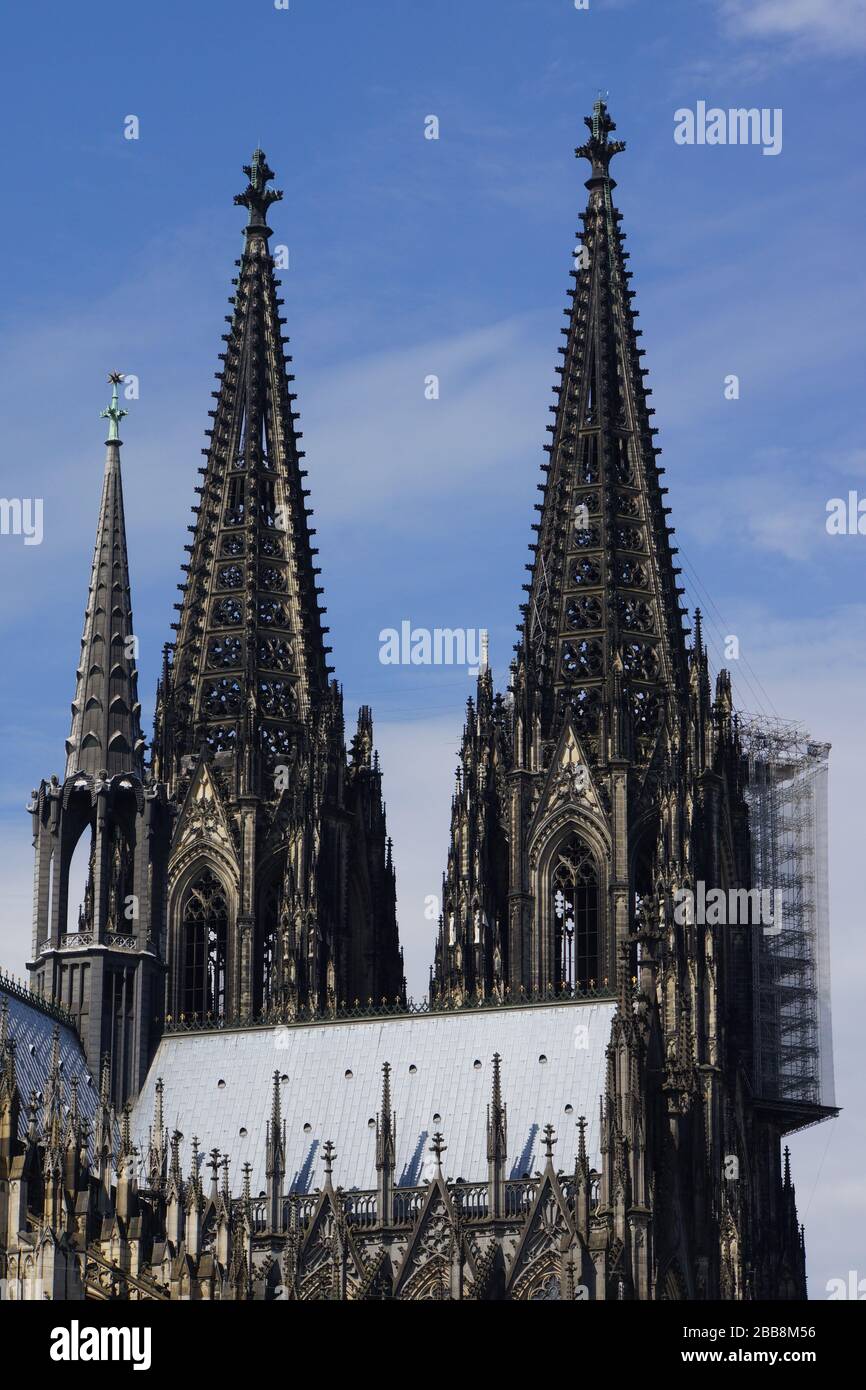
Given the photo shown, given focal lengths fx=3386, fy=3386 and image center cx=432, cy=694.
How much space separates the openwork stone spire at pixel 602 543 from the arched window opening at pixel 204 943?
9692mm

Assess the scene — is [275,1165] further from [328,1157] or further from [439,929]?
[439,929]

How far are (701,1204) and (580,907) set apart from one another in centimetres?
1128

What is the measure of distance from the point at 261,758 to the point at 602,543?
1078 centimetres

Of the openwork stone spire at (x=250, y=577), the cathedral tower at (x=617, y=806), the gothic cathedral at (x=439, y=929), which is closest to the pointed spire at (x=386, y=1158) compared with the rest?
the gothic cathedral at (x=439, y=929)

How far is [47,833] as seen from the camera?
86375 mm

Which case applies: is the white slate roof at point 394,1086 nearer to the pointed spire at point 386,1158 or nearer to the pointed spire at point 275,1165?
the pointed spire at point 386,1158

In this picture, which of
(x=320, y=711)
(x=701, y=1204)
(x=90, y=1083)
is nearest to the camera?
(x=701, y=1204)

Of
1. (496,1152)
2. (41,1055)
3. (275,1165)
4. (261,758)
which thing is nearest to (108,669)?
(261,758)

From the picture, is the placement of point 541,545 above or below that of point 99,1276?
above

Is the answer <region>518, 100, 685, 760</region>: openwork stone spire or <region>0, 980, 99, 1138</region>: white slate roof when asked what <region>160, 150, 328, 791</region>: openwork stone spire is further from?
<region>0, 980, 99, 1138</region>: white slate roof

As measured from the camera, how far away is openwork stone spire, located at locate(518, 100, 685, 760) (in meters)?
88.5

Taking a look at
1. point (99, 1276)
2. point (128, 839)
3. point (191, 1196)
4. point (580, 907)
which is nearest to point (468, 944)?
point (580, 907)
